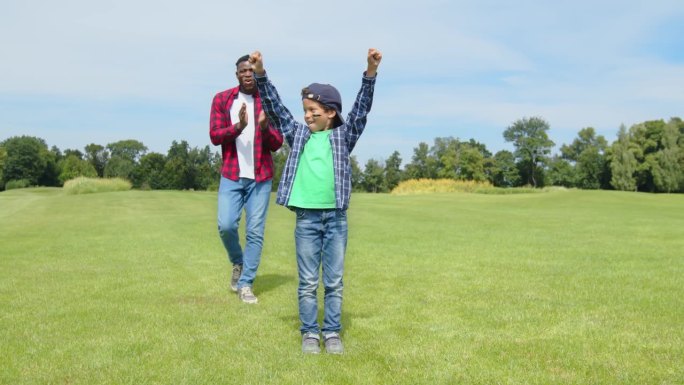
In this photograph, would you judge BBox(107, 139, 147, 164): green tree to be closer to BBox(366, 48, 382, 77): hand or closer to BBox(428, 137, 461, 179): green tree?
Result: BBox(428, 137, 461, 179): green tree

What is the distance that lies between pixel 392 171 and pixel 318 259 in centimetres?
8260

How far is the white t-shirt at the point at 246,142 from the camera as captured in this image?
21.2ft

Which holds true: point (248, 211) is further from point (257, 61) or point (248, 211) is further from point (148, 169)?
point (148, 169)

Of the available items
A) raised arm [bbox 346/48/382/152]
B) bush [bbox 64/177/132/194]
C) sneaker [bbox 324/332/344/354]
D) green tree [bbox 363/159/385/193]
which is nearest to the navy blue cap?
raised arm [bbox 346/48/382/152]

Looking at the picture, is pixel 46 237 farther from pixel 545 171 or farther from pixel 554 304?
pixel 545 171

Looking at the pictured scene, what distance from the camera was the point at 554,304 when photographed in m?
6.01

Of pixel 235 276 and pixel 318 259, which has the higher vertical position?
pixel 318 259

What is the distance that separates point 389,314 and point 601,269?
450 cm

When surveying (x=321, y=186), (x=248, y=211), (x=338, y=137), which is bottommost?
(x=248, y=211)

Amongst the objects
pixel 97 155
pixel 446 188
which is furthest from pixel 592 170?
pixel 97 155

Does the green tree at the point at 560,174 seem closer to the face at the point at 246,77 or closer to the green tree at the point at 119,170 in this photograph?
the green tree at the point at 119,170

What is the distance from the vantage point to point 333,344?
173 inches

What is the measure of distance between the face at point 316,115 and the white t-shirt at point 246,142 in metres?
1.83

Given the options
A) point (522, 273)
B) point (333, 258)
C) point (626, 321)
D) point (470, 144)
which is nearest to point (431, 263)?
point (522, 273)
